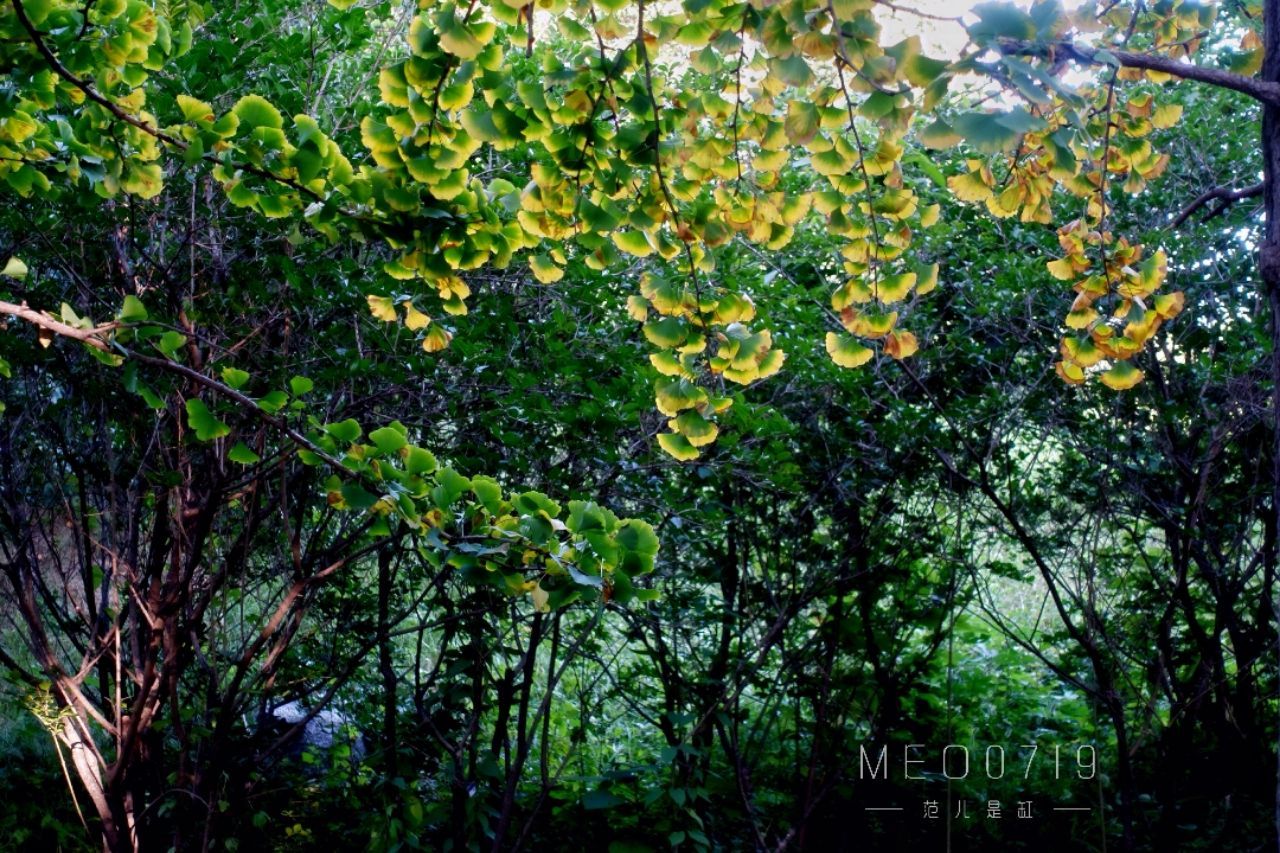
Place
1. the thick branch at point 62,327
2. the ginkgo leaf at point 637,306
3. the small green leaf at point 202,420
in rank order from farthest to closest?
the ginkgo leaf at point 637,306, the small green leaf at point 202,420, the thick branch at point 62,327

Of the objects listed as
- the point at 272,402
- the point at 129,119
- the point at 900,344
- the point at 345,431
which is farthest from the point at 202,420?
the point at 900,344

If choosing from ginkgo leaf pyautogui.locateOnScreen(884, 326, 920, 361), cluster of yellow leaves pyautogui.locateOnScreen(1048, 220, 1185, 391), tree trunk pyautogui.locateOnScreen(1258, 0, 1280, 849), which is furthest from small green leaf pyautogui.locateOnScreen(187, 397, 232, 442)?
tree trunk pyautogui.locateOnScreen(1258, 0, 1280, 849)

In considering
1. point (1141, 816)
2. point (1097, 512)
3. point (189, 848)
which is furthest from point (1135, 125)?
point (189, 848)

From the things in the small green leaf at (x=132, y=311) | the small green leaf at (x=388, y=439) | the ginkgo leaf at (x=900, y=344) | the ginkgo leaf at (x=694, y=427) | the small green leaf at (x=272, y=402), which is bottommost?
the small green leaf at (x=388, y=439)

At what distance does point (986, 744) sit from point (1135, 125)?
3444 mm

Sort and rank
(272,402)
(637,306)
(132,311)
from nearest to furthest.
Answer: (132,311), (272,402), (637,306)

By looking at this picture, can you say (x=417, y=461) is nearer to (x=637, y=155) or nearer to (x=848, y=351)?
(x=637, y=155)

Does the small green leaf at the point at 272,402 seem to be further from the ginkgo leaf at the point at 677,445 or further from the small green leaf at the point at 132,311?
the ginkgo leaf at the point at 677,445

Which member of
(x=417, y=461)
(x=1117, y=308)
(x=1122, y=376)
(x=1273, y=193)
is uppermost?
(x=1273, y=193)

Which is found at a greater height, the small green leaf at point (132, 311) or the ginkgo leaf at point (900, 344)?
the ginkgo leaf at point (900, 344)

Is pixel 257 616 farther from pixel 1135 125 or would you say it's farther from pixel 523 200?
pixel 1135 125

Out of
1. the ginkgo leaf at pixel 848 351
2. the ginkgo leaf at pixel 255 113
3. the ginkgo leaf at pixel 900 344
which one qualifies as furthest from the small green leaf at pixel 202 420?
the ginkgo leaf at pixel 900 344

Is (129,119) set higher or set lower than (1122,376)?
higher

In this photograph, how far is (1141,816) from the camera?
4457 mm
